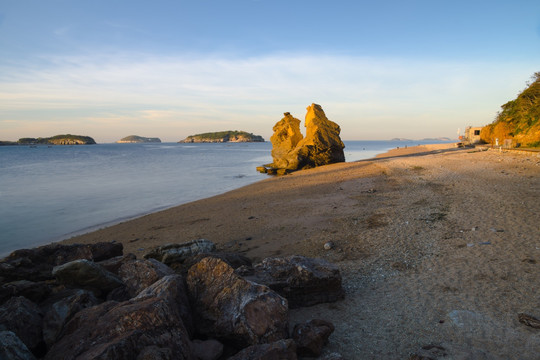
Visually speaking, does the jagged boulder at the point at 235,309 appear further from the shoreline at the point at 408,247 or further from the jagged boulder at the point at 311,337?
the shoreline at the point at 408,247

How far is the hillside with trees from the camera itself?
28.5m

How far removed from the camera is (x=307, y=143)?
109 feet

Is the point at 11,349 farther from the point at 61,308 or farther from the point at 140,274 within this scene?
the point at 140,274

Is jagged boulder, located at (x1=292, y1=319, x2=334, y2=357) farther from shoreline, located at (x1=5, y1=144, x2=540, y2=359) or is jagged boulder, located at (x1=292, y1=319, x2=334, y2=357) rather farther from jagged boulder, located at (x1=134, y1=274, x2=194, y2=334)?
jagged boulder, located at (x1=134, y1=274, x2=194, y2=334)

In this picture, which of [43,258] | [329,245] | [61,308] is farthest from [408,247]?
[43,258]

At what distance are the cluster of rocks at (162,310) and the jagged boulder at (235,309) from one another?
0.01 metres

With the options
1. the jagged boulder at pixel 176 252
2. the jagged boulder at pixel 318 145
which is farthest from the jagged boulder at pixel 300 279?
the jagged boulder at pixel 318 145

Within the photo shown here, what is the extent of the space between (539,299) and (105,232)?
14.1m

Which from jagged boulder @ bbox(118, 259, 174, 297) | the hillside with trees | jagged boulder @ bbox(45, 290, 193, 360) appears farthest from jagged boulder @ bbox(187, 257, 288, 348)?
the hillside with trees

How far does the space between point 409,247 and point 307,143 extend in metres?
26.1

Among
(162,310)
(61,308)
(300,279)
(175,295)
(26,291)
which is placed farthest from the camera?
(300,279)

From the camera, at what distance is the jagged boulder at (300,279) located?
5.31m

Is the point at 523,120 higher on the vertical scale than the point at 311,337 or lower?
higher

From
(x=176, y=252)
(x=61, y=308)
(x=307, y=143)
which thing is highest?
(x=307, y=143)
